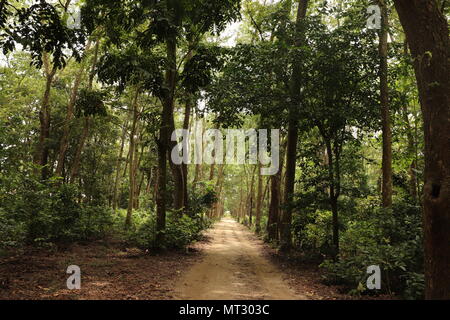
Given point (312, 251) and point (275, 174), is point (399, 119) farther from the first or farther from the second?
point (275, 174)

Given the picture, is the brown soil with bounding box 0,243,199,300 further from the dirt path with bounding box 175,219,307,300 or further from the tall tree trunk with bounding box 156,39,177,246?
the tall tree trunk with bounding box 156,39,177,246

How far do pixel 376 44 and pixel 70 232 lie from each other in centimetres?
1297

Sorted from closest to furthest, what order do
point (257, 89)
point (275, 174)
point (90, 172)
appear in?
1. point (257, 89)
2. point (275, 174)
3. point (90, 172)

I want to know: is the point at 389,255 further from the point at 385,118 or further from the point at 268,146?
the point at 268,146

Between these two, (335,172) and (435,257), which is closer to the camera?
(435,257)

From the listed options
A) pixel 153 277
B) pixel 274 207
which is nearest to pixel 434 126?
pixel 153 277

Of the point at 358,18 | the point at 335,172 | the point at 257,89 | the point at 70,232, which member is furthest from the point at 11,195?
the point at 358,18

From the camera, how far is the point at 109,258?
10672 millimetres

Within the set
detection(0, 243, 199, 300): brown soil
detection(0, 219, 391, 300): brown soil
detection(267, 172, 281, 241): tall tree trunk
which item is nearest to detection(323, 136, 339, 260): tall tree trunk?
detection(0, 219, 391, 300): brown soil

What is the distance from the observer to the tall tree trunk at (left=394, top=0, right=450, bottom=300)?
4.41 meters

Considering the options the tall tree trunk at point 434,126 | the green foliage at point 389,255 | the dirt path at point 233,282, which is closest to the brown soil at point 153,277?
the dirt path at point 233,282

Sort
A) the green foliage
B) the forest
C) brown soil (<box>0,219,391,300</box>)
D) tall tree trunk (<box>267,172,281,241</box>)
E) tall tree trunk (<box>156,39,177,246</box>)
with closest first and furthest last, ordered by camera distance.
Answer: the forest, brown soil (<box>0,219,391,300</box>), the green foliage, tall tree trunk (<box>156,39,177,246</box>), tall tree trunk (<box>267,172,281,241</box>)

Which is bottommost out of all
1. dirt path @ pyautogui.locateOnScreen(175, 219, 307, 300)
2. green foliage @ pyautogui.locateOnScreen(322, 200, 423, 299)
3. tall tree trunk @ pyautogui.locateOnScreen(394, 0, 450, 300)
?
dirt path @ pyautogui.locateOnScreen(175, 219, 307, 300)

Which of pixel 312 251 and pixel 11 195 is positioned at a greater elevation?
pixel 11 195
